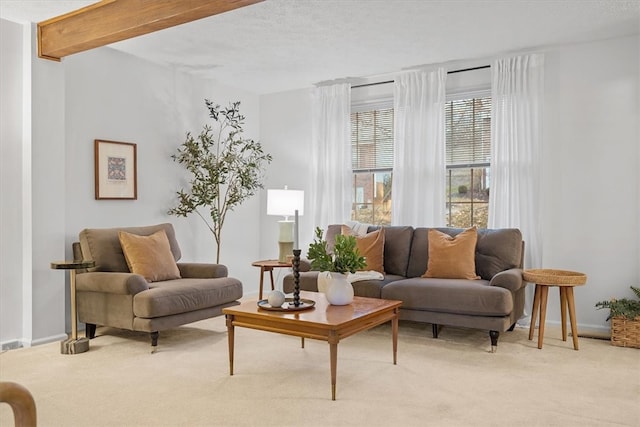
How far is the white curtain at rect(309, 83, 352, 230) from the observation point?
240 inches

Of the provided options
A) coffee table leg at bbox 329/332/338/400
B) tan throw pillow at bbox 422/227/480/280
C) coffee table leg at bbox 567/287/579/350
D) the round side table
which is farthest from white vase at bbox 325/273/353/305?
the round side table

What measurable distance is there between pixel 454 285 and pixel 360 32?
224cm

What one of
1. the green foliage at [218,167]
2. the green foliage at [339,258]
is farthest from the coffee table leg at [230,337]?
the green foliage at [218,167]

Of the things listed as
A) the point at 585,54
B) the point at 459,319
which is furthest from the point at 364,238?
the point at 585,54

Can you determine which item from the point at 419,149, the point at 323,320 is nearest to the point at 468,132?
the point at 419,149

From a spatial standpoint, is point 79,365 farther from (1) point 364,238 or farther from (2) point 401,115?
(2) point 401,115

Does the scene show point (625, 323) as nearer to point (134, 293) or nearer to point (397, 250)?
point (397, 250)

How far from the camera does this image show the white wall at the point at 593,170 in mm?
4598

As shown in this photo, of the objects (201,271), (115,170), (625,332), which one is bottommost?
(625,332)

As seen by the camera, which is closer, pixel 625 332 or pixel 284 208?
pixel 625 332

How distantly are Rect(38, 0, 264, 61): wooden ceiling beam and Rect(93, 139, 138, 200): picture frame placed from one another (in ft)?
3.09

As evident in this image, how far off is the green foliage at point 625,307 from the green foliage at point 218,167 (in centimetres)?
372

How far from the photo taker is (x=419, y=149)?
18.2 feet

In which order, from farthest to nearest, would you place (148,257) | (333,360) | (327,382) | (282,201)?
(282,201), (148,257), (327,382), (333,360)
